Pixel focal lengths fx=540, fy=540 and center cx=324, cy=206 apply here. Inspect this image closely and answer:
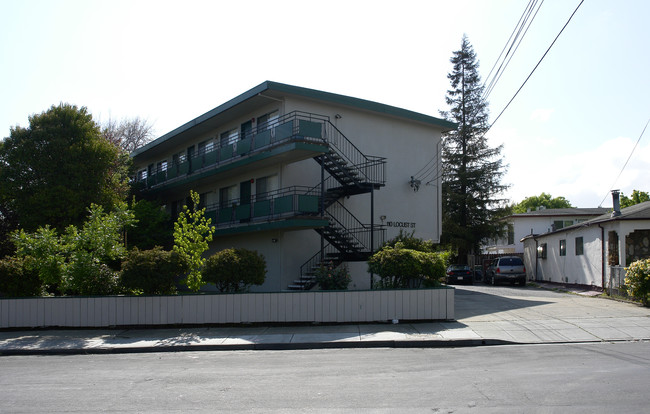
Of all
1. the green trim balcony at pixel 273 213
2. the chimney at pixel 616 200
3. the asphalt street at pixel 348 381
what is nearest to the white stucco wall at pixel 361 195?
the green trim balcony at pixel 273 213

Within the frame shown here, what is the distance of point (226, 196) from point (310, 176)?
5872 mm

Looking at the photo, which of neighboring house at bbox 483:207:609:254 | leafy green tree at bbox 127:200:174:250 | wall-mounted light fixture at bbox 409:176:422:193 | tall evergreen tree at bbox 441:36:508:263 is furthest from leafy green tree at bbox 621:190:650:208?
leafy green tree at bbox 127:200:174:250

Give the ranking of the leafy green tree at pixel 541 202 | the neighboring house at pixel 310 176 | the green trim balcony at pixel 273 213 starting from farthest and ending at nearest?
the leafy green tree at pixel 541 202, the neighboring house at pixel 310 176, the green trim balcony at pixel 273 213

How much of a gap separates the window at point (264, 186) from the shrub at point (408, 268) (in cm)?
813

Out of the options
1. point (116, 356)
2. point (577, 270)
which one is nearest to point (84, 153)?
point (116, 356)

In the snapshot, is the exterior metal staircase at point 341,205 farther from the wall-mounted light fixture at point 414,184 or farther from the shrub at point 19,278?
the shrub at point 19,278

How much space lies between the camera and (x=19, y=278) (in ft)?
52.7

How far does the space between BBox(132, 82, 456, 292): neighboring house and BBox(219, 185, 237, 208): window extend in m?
0.05

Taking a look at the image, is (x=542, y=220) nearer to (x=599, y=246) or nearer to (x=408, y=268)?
(x=599, y=246)

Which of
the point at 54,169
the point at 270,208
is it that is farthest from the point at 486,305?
the point at 54,169

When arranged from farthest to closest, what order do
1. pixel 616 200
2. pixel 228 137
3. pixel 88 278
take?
pixel 228 137 → pixel 616 200 → pixel 88 278

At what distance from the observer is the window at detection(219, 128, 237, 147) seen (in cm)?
2531

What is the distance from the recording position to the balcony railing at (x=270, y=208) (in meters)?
19.5

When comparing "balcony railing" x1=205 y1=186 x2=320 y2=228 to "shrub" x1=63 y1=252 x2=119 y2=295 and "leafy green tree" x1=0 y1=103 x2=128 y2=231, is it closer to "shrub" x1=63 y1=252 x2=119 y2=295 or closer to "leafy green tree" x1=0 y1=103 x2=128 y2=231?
"leafy green tree" x1=0 y1=103 x2=128 y2=231
